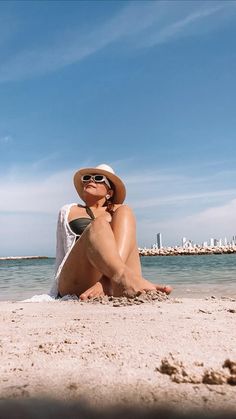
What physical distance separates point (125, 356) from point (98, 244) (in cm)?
146

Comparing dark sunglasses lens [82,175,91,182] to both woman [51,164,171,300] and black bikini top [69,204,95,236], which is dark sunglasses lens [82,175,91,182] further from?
black bikini top [69,204,95,236]

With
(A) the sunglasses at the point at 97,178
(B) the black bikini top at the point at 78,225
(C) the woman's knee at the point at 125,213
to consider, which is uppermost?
(A) the sunglasses at the point at 97,178

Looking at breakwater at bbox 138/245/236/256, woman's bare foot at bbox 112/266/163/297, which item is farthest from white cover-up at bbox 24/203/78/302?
breakwater at bbox 138/245/236/256

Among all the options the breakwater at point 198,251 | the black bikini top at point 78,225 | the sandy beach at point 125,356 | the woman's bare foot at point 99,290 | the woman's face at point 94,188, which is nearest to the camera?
the sandy beach at point 125,356

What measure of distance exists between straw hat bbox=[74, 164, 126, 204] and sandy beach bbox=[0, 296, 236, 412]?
1.45m

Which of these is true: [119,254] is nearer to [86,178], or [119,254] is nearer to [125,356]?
[86,178]

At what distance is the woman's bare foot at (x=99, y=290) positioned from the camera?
11.0 feet

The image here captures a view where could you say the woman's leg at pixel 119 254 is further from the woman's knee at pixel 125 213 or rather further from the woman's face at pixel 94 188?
the woman's face at pixel 94 188

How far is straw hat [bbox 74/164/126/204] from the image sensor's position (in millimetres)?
3989

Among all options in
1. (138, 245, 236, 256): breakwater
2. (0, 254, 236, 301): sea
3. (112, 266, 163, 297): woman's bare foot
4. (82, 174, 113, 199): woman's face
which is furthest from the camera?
(138, 245, 236, 256): breakwater

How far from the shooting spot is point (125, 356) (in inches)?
67.9

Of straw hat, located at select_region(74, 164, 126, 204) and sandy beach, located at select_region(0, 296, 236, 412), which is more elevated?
straw hat, located at select_region(74, 164, 126, 204)

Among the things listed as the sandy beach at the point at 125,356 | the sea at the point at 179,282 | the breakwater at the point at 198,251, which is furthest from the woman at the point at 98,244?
the breakwater at the point at 198,251

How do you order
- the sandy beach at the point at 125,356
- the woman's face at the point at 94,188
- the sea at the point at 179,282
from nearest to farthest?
the sandy beach at the point at 125,356, the woman's face at the point at 94,188, the sea at the point at 179,282
